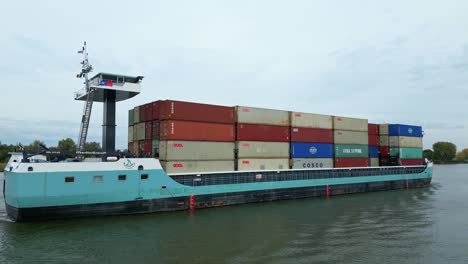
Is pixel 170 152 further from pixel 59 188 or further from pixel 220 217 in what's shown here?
pixel 59 188

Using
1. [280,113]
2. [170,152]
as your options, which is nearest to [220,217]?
[170,152]

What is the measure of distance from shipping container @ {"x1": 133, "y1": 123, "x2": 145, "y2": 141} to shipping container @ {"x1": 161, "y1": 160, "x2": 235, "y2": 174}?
458 cm

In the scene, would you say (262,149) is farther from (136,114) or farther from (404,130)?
(404,130)

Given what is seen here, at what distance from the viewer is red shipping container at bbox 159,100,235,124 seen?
26.0m

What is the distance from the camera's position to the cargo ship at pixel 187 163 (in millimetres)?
21547

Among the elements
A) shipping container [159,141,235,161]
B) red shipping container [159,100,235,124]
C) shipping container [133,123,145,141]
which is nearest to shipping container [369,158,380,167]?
shipping container [159,141,235,161]

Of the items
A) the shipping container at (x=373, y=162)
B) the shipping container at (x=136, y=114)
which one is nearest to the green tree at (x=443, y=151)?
the shipping container at (x=373, y=162)

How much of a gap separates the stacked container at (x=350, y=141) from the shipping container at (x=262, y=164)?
8309mm

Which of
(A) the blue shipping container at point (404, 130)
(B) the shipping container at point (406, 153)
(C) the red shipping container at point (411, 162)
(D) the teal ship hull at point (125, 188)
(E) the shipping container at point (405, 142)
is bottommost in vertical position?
(D) the teal ship hull at point (125, 188)

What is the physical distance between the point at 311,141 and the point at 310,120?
7.68ft

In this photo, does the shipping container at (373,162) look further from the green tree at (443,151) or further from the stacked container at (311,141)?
the green tree at (443,151)

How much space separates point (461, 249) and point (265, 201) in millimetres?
16764

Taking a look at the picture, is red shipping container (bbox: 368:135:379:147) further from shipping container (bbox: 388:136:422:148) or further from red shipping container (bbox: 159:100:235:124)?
red shipping container (bbox: 159:100:235:124)

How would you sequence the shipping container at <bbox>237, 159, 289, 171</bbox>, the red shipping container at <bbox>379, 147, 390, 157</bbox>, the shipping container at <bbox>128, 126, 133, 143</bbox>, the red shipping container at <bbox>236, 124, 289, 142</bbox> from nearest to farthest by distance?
the shipping container at <bbox>237, 159, 289, 171</bbox> < the red shipping container at <bbox>236, 124, 289, 142</bbox> < the shipping container at <bbox>128, 126, 133, 143</bbox> < the red shipping container at <bbox>379, 147, 390, 157</bbox>
